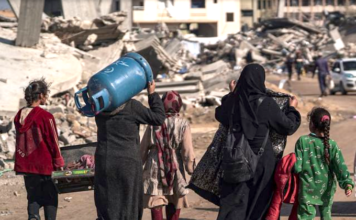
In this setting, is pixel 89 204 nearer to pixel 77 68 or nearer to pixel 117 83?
pixel 117 83

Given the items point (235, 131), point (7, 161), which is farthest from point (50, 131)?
point (7, 161)

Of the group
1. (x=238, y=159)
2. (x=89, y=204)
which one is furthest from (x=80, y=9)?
(x=238, y=159)

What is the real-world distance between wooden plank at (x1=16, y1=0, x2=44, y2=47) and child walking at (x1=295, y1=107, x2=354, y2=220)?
15191 millimetres

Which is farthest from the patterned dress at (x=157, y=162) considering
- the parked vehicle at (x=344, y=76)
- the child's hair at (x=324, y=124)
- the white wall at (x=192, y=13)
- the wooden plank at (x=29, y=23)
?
the white wall at (x=192, y=13)

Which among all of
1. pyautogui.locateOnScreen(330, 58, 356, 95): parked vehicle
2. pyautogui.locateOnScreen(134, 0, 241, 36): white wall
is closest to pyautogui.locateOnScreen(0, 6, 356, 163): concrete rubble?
pyautogui.locateOnScreen(330, 58, 356, 95): parked vehicle

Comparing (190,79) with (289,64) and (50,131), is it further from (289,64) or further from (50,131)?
(50,131)

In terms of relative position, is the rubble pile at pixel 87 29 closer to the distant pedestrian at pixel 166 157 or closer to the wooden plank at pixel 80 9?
the wooden plank at pixel 80 9

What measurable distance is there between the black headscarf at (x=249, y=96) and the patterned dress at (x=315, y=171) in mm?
508

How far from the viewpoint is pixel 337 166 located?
6.36 m

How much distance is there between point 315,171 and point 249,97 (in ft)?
2.79

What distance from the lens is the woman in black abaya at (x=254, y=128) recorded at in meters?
6.13

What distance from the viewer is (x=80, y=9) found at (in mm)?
26078

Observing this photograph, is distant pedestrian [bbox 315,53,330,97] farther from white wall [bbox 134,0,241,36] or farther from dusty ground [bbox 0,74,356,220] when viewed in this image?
white wall [bbox 134,0,241,36]

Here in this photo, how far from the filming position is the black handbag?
6.09m
